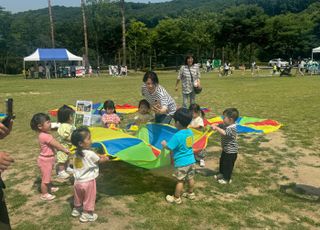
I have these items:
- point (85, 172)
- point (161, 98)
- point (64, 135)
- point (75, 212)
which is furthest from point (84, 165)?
point (161, 98)

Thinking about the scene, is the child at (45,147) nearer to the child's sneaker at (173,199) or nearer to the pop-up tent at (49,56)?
the child's sneaker at (173,199)

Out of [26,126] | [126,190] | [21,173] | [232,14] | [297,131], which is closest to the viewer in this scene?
[126,190]

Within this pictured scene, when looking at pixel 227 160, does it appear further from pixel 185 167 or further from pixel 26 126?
pixel 26 126

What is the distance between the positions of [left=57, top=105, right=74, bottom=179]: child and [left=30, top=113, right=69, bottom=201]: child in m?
0.54

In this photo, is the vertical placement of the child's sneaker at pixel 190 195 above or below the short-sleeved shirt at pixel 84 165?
below

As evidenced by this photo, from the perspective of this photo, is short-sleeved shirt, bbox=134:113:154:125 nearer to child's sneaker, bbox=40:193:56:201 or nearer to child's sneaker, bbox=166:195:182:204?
child's sneaker, bbox=166:195:182:204

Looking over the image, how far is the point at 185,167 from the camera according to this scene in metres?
A: 4.71

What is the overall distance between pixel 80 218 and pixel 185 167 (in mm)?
1407

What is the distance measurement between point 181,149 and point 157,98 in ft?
5.26

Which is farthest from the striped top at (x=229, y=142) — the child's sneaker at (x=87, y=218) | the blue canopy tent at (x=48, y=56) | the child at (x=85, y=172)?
the blue canopy tent at (x=48, y=56)

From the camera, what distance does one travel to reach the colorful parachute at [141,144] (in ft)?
16.3

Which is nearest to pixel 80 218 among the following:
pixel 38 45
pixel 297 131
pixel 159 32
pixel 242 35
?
pixel 297 131

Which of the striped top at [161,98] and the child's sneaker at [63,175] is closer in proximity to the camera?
the child's sneaker at [63,175]

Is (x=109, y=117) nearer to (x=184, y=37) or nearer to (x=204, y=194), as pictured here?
(x=204, y=194)
